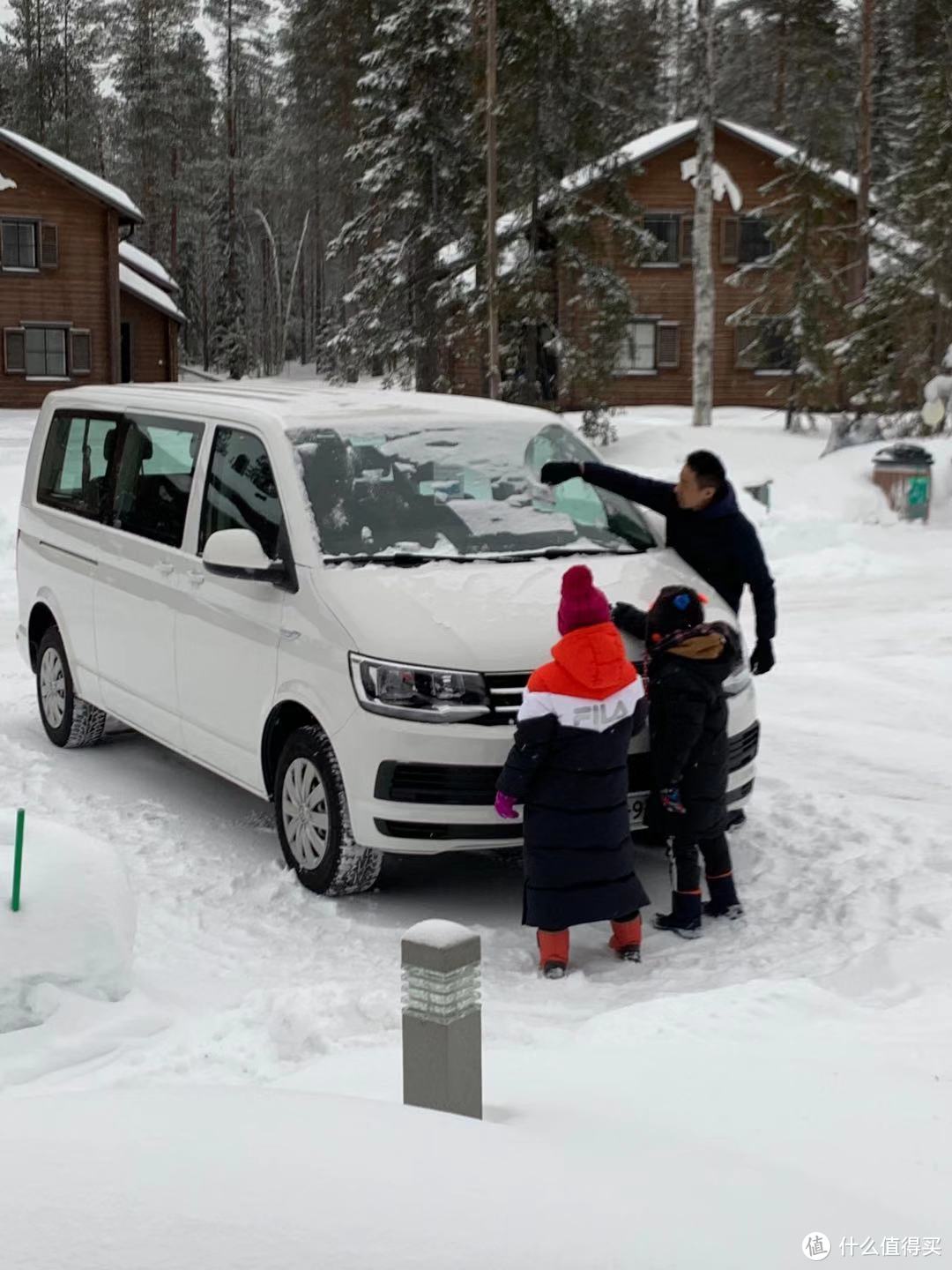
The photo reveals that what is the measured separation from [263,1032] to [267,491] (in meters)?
2.58

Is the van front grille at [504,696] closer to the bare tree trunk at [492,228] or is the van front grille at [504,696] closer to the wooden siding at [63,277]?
the bare tree trunk at [492,228]

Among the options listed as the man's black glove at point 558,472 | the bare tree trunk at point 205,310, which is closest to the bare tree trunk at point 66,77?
the bare tree trunk at point 205,310

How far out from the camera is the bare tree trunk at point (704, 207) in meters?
26.6

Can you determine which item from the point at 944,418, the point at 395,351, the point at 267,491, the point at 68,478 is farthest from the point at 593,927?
the point at 395,351

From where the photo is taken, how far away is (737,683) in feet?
20.8

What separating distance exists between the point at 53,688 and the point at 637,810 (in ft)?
13.8

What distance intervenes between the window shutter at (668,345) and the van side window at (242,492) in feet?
117

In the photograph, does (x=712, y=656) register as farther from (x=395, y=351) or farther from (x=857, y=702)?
(x=395, y=351)

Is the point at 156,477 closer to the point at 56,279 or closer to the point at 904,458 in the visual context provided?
the point at 904,458

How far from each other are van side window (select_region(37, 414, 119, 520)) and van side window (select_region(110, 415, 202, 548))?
202 millimetres

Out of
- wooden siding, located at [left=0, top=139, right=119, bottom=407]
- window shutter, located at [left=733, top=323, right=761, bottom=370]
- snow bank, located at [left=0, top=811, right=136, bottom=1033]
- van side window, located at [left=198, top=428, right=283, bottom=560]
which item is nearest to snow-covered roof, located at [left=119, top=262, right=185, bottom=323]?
wooden siding, located at [left=0, top=139, right=119, bottom=407]

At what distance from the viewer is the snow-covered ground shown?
2559mm

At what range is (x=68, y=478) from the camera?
8.67 meters

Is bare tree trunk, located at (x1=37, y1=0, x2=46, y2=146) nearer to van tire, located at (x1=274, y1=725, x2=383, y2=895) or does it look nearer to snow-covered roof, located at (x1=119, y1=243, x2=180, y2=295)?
snow-covered roof, located at (x1=119, y1=243, x2=180, y2=295)
